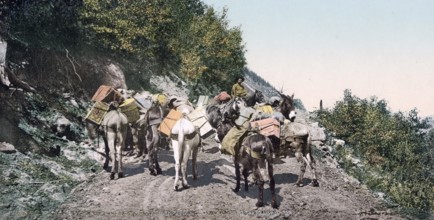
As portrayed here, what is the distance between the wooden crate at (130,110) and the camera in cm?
1479

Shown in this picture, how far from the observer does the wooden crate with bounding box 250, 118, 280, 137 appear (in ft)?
42.5

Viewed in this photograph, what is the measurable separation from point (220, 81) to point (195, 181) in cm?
3175

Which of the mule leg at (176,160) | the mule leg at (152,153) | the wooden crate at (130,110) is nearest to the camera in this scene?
the mule leg at (176,160)

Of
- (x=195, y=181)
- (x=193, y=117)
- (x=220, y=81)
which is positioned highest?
(x=220, y=81)

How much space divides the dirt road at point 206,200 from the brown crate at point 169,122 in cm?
141

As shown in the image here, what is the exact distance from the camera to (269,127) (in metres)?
13.1

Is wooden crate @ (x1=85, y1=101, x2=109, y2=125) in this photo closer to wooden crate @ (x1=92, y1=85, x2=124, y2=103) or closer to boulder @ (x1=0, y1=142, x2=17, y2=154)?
wooden crate @ (x1=92, y1=85, x2=124, y2=103)

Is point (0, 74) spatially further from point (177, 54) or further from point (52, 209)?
point (177, 54)

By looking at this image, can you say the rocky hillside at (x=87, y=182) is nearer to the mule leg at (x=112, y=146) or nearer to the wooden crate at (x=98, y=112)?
the mule leg at (x=112, y=146)

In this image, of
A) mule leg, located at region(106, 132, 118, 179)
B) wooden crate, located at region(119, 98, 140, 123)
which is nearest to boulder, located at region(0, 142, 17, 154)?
mule leg, located at region(106, 132, 118, 179)

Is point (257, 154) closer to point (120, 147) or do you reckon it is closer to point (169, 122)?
point (169, 122)

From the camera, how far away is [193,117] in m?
14.1

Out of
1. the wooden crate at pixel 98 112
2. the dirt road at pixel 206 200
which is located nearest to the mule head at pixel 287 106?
the dirt road at pixel 206 200

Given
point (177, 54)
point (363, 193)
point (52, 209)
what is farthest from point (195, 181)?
point (177, 54)
